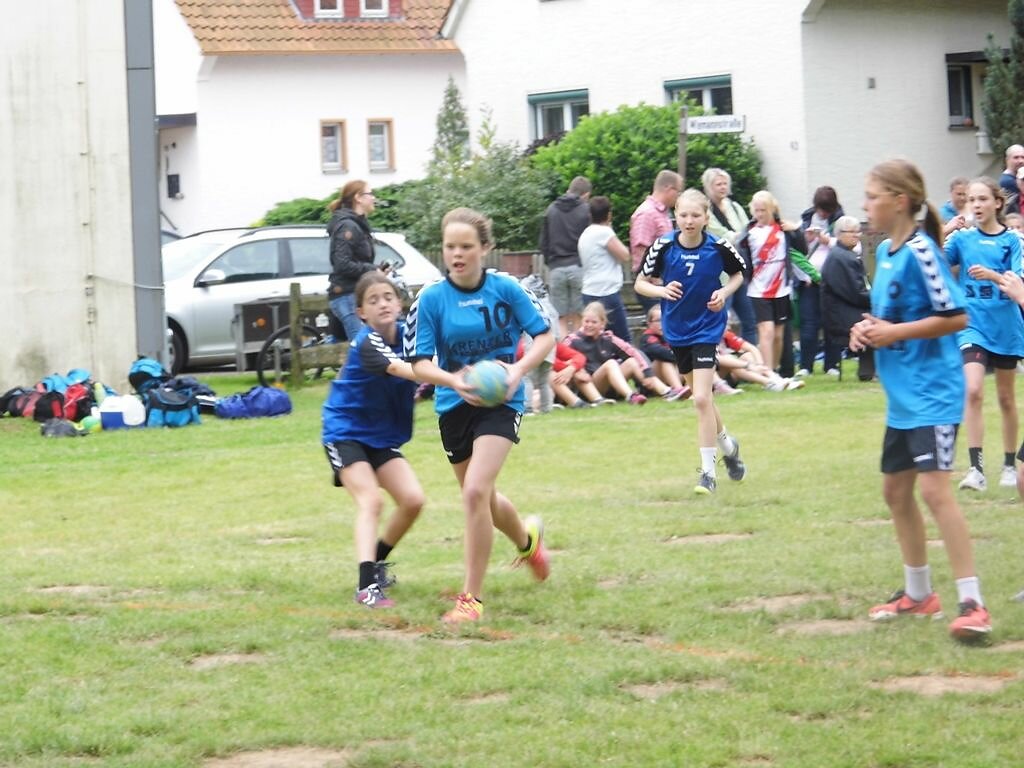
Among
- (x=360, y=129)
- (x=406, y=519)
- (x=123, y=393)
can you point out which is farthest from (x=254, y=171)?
(x=406, y=519)

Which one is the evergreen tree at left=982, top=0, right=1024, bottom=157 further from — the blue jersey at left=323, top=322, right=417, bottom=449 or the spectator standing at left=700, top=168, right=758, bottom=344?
the blue jersey at left=323, top=322, right=417, bottom=449

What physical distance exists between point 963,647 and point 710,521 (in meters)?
3.58

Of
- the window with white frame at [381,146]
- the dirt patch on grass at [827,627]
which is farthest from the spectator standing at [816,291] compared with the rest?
the window with white frame at [381,146]

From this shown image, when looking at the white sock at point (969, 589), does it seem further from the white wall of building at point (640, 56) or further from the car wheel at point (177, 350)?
the white wall of building at point (640, 56)

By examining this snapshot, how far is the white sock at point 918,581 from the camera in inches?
307

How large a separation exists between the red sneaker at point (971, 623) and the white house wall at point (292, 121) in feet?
121

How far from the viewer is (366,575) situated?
27.7ft

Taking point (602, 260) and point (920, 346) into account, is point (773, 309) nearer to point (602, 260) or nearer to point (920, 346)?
point (602, 260)

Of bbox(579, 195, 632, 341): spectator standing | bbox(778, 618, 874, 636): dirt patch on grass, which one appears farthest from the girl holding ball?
bbox(579, 195, 632, 341): spectator standing

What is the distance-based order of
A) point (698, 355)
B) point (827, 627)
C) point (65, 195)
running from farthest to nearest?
point (65, 195) → point (698, 355) → point (827, 627)

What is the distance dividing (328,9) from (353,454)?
3768cm

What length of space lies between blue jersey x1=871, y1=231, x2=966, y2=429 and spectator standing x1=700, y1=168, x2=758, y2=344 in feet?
38.4

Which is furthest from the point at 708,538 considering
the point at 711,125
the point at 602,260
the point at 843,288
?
the point at 711,125

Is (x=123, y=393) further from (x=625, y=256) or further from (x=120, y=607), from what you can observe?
(x=120, y=607)
